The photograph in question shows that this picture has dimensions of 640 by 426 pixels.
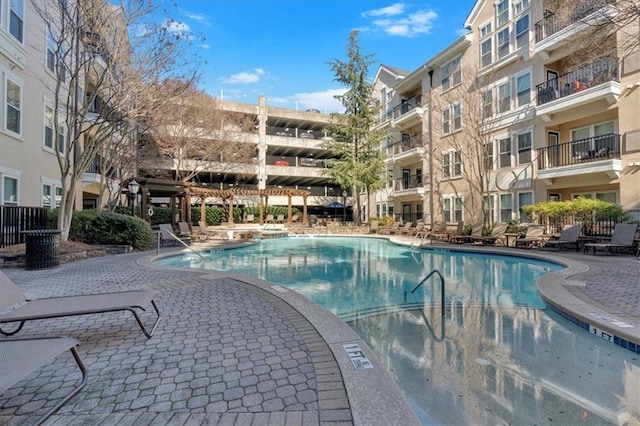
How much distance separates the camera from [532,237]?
1377 cm

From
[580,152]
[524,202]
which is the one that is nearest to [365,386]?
[580,152]

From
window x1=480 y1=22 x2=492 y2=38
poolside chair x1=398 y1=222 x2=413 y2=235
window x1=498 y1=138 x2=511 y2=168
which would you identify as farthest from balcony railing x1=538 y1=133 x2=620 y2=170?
poolside chair x1=398 y1=222 x2=413 y2=235

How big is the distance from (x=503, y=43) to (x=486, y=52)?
1.12 meters

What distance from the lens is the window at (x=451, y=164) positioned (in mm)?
21234

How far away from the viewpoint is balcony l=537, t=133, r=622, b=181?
1349cm

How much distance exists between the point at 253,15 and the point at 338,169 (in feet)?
46.2

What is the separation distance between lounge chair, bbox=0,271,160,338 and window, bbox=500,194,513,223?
737 inches

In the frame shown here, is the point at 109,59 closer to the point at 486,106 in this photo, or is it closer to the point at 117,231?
the point at 117,231

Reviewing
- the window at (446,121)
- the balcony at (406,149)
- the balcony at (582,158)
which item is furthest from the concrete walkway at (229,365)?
the balcony at (406,149)

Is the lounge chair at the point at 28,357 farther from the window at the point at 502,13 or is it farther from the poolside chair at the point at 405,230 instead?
the window at the point at 502,13

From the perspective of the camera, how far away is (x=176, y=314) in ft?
15.4

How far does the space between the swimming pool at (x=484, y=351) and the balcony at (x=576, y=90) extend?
9871mm

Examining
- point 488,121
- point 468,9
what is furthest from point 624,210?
point 468,9

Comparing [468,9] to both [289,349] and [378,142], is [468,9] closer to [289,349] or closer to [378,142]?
[378,142]
